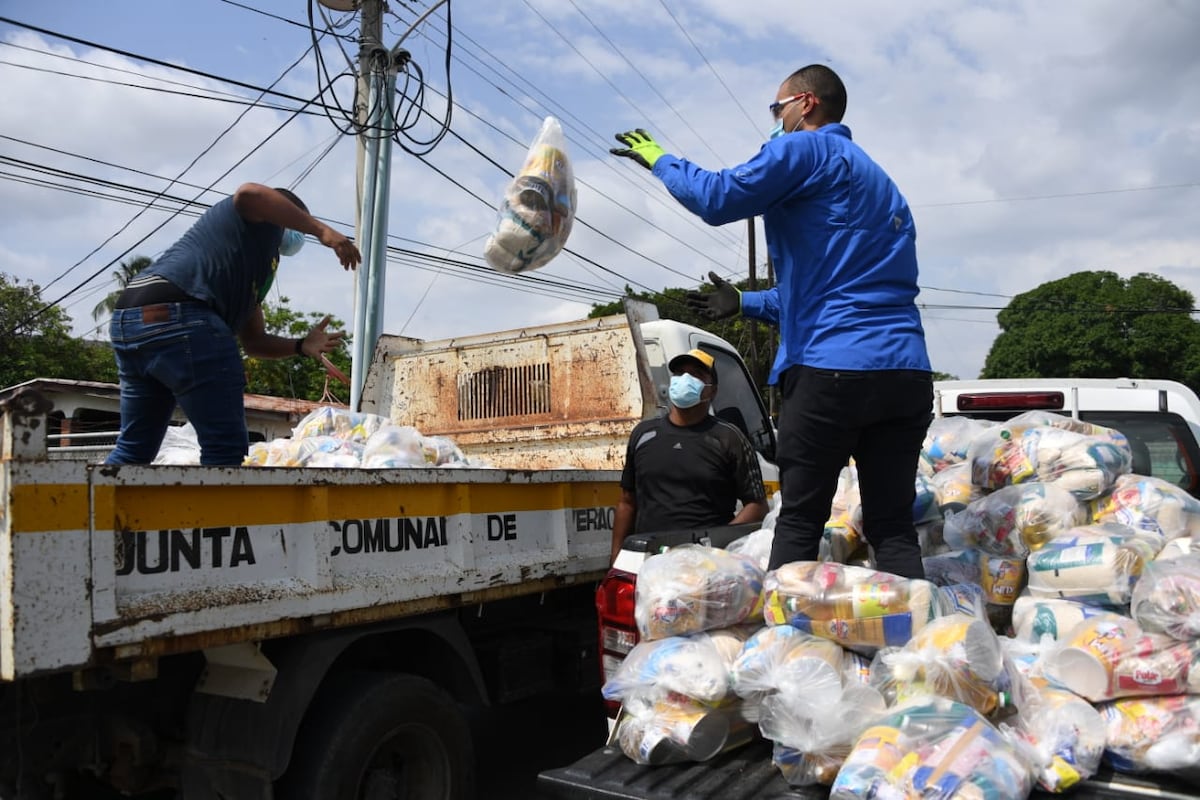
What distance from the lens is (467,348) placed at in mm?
5715

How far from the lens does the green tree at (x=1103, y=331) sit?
40.8m

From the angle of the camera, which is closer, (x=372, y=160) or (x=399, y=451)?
(x=399, y=451)

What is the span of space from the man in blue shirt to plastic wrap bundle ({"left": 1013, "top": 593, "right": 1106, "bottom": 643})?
103 inches

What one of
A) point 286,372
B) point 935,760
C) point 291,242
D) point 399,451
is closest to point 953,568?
point 935,760

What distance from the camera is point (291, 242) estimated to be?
3879 millimetres

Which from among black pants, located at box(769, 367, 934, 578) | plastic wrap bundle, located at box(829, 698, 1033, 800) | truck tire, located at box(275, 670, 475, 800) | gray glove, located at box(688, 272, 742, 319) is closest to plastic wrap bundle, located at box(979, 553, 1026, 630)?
black pants, located at box(769, 367, 934, 578)

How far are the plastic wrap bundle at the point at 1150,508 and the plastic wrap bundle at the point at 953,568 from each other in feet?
1.54

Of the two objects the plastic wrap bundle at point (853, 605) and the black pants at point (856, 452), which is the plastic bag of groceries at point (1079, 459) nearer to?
the black pants at point (856, 452)

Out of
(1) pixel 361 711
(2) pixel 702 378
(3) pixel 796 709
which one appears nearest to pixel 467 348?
(2) pixel 702 378

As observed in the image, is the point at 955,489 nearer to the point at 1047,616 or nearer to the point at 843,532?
the point at 843,532

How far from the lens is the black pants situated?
262 cm

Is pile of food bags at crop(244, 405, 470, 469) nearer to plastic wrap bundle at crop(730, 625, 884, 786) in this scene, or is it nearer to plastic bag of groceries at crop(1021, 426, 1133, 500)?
plastic wrap bundle at crop(730, 625, 884, 786)

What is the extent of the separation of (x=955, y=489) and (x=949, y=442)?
0.37m

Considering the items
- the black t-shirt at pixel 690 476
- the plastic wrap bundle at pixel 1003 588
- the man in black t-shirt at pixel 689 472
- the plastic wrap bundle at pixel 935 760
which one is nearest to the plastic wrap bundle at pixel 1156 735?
the plastic wrap bundle at pixel 935 760
